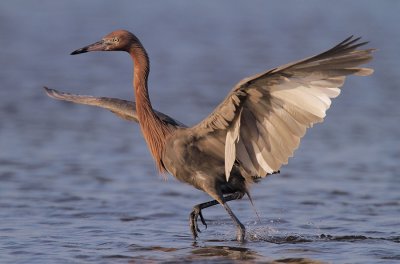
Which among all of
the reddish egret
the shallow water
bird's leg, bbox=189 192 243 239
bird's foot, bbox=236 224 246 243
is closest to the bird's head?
the reddish egret

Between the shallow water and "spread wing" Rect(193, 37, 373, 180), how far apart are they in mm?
1005

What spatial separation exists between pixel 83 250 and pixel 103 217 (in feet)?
5.16

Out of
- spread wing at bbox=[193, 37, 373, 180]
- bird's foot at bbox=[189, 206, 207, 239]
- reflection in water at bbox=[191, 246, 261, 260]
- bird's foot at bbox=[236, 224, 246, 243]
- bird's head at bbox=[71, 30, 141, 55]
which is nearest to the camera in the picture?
spread wing at bbox=[193, 37, 373, 180]

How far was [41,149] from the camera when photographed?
14.0m

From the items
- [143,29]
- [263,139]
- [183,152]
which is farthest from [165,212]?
[143,29]

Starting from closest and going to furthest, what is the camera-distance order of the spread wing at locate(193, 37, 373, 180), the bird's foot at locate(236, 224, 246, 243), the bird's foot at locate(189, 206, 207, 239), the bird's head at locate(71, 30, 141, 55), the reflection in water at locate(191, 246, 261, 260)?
the spread wing at locate(193, 37, 373, 180) < the reflection in water at locate(191, 246, 261, 260) < the bird's foot at locate(236, 224, 246, 243) < the bird's foot at locate(189, 206, 207, 239) < the bird's head at locate(71, 30, 141, 55)

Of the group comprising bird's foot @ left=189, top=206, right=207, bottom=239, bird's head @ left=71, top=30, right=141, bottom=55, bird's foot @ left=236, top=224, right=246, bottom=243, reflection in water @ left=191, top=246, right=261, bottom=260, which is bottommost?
reflection in water @ left=191, top=246, right=261, bottom=260

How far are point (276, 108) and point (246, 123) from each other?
355 mm

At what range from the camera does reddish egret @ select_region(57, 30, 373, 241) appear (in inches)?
326

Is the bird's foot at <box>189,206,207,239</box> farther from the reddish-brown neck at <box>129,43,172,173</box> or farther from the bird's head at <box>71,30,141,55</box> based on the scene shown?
the bird's head at <box>71,30,141,55</box>

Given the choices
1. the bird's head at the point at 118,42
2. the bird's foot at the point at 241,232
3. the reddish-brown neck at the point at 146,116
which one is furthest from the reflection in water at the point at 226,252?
the bird's head at the point at 118,42

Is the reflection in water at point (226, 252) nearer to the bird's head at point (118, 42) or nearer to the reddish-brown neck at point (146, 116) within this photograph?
the reddish-brown neck at point (146, 116)

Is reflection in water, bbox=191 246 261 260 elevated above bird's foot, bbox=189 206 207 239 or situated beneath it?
situated beneath

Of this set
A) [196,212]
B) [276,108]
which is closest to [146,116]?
[196,212]
